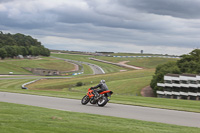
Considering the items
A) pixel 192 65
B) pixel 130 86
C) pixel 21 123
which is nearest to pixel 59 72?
pixel 130 86

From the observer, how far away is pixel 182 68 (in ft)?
210

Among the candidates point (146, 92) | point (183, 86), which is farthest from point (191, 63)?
point (183, 86)

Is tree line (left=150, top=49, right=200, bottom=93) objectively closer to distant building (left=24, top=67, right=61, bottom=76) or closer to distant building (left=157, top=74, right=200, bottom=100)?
distant building (left=157, top=74, right=200, bottom=100)

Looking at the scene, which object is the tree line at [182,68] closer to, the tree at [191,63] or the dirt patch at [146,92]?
the tree at [191,63]

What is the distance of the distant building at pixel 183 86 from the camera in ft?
155

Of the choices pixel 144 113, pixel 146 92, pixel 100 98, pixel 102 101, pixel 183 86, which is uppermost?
pixel 100 98

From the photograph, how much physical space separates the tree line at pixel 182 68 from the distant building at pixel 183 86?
11.4ft

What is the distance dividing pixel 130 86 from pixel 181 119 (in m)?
51.9

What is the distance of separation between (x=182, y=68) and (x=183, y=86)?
1707 centimetres

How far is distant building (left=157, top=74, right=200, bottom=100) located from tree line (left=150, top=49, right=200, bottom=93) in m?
3.47

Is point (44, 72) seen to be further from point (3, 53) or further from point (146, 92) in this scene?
point (146, 92)

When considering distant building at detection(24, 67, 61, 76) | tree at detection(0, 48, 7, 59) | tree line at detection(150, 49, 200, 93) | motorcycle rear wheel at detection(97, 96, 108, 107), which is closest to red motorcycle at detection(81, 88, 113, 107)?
motorcycle rear wheel at detection(97, 96, 108, 107)

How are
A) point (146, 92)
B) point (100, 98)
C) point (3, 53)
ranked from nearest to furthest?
point (100, 98) → point (146, 92) → point (3, 53)

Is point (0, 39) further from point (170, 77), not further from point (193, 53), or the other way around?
point (170, 77)
